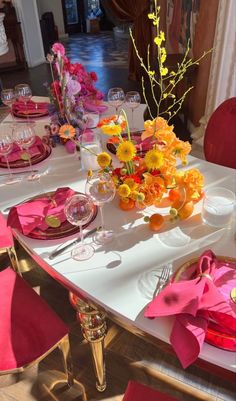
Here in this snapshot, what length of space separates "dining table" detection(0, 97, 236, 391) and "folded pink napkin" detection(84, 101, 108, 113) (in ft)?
2.34

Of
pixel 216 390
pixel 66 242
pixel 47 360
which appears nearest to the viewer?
pixel 66 242

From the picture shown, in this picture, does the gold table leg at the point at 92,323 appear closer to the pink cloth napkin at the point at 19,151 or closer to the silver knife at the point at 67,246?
the silver knife at the point at 67,246

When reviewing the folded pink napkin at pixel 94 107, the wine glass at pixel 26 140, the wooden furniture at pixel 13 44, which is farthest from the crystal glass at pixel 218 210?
the wooden furniture at pixel 13 44

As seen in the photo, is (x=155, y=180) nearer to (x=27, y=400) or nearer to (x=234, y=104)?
(x=234, y=104)

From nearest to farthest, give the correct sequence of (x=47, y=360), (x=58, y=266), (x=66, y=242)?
(x=58, y=266) < (x=66, y=242) < (x=47, y=360)

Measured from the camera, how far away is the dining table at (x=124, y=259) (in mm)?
1070

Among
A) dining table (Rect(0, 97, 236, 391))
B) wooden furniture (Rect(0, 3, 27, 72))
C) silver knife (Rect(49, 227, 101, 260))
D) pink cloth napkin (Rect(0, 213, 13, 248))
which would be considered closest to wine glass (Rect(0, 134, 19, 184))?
dining table (Rect(0, 97, 236, 391))

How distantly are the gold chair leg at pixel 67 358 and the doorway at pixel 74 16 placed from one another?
8.95 m

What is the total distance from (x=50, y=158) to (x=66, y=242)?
0.68m

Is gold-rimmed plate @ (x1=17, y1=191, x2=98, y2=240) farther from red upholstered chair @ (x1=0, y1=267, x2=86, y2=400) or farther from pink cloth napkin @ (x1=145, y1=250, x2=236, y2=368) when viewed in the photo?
pink cloth napkin @ (x1=145, y1=250, x2=236, y2=368)

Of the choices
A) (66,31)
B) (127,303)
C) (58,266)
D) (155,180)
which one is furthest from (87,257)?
(66,31)

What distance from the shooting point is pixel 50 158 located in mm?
1903

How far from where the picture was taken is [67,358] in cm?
155

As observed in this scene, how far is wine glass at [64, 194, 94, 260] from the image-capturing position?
1.31 meters
